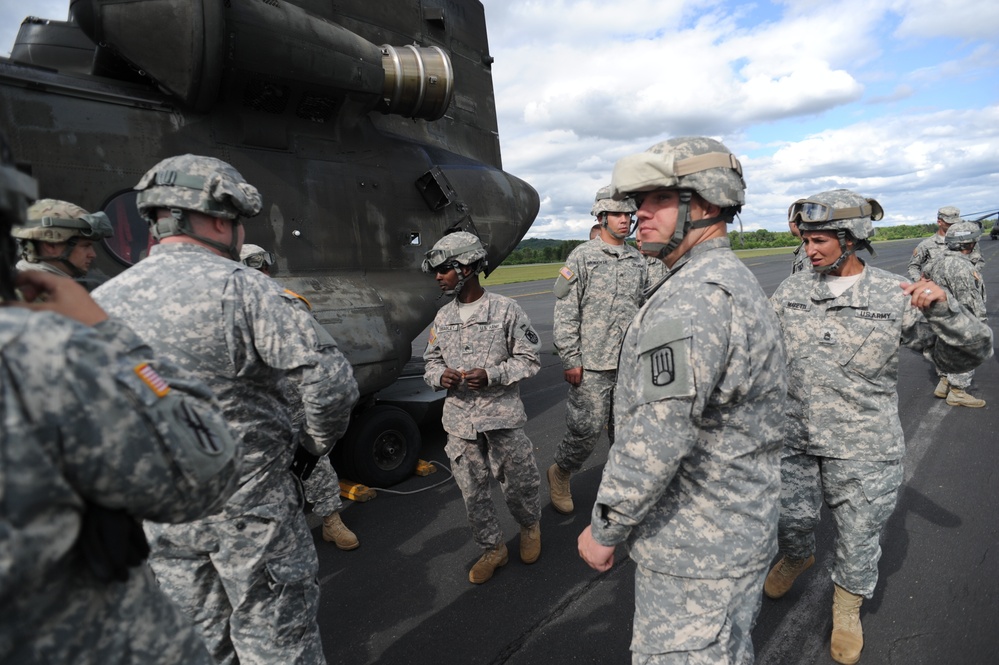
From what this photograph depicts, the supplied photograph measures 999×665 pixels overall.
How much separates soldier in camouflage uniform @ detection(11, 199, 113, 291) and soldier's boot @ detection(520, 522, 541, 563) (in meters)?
2.95

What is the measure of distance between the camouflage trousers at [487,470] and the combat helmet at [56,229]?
2319 mm

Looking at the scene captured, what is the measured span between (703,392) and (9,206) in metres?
1.53

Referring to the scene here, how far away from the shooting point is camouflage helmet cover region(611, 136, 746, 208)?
1.76m

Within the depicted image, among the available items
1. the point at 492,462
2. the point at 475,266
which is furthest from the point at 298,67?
the point at 492,462

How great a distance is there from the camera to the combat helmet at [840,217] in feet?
8.79

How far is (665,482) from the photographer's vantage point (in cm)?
166

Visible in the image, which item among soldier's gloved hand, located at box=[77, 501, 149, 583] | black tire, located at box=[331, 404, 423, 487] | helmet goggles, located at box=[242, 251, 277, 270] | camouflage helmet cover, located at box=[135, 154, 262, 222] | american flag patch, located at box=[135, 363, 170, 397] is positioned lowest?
black tire, located at box=[331, 404, 423, 487]

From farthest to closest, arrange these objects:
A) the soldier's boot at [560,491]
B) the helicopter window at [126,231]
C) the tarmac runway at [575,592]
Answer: the soldier's boot at [560,491], the helicopter window at [126,231], the tarmac runway at [575,592]

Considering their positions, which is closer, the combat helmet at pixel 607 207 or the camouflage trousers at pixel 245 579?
the camouflage trousers at pixel 245 579

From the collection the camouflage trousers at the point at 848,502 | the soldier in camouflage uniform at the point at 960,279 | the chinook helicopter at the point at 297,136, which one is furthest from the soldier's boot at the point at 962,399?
Answer: the chinook helicopter at the point at 297,136

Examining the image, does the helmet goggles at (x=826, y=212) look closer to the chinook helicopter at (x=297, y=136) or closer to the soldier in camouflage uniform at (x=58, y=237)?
the chinook helicopter at (x=297, y=136)

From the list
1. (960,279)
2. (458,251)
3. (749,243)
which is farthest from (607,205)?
(749,243)

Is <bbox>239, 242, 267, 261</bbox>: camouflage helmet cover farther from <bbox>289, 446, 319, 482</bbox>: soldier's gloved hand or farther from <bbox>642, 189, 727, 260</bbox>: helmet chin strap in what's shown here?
<bbox>642, 189, 727, 260</bbox>: helmet chin strap

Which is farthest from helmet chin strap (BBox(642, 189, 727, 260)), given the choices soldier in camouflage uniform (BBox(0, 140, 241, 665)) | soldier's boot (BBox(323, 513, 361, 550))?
soldier's boot (BBox(323, 513, 361, 550))
